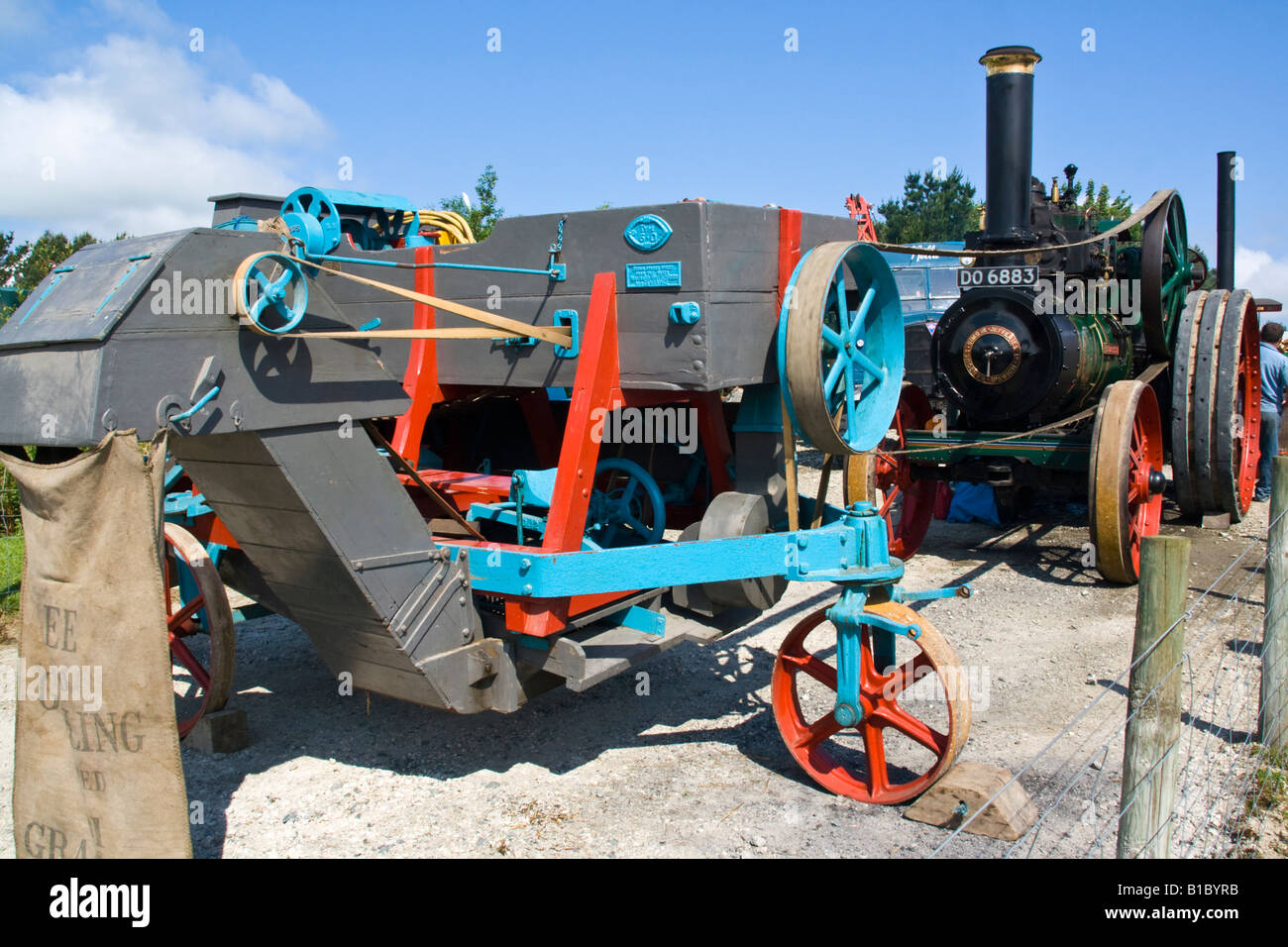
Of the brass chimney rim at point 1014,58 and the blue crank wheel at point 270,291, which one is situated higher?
the brass chimney rim at point 1014,58

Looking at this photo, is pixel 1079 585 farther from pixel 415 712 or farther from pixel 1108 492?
pixel 415 712

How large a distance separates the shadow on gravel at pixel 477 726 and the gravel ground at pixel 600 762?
0.5 inches

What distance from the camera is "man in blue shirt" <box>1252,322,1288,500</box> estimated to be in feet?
30.0

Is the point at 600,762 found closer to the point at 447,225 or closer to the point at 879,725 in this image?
the point at 879,725

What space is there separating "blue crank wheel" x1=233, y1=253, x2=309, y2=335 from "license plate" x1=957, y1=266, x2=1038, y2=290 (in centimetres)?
598

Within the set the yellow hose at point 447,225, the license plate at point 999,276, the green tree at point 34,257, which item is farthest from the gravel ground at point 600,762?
the green tree at point 34,257

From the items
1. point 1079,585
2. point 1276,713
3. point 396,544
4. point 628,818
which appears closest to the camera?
point 396,544

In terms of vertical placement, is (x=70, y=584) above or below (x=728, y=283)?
below

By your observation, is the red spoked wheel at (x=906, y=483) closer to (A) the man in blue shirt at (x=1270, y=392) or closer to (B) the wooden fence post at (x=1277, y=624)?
(A) the man in blue shirt at (x=1270, y=392)

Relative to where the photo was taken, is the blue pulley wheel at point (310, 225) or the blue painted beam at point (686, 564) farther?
the blue painted beam at point (686, 564)

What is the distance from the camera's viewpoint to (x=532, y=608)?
144 inches

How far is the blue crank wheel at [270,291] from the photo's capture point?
9.57 ft

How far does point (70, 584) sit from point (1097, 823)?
3388mm

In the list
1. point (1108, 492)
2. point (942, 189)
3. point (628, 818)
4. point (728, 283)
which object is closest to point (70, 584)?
point (628, 818)
